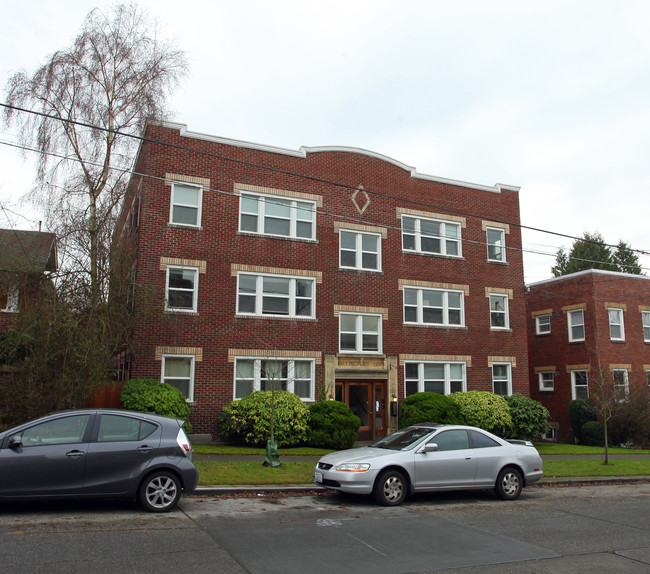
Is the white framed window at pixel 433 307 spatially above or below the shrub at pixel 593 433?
above

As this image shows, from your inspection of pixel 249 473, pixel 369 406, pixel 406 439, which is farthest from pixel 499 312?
pixel 249 473

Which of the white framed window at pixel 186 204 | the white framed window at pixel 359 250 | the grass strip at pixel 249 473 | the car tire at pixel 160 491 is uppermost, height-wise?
the white framed window at pixel 186 204

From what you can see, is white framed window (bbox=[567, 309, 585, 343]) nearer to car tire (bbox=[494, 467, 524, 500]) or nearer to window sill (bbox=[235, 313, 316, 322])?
window sill (bbox=[235, 313, 316, 322])

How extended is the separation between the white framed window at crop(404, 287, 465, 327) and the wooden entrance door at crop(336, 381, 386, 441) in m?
2.97

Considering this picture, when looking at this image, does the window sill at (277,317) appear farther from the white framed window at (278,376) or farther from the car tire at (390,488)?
the car tire at (390,488)

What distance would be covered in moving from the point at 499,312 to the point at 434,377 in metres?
4.37

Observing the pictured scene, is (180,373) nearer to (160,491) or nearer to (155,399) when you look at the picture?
(155,399)

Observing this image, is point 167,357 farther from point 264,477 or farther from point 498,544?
point 498,544

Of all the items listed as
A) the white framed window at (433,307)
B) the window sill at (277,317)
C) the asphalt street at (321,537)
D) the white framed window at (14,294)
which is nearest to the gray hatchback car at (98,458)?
the asphalt street at (321,537)

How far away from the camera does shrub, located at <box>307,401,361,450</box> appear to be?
18.8 m

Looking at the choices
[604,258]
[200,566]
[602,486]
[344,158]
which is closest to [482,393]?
[602,486]

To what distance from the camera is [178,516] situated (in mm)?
8859

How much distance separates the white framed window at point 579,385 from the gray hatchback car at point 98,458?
80.0 feet

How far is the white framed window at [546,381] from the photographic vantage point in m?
30.6
